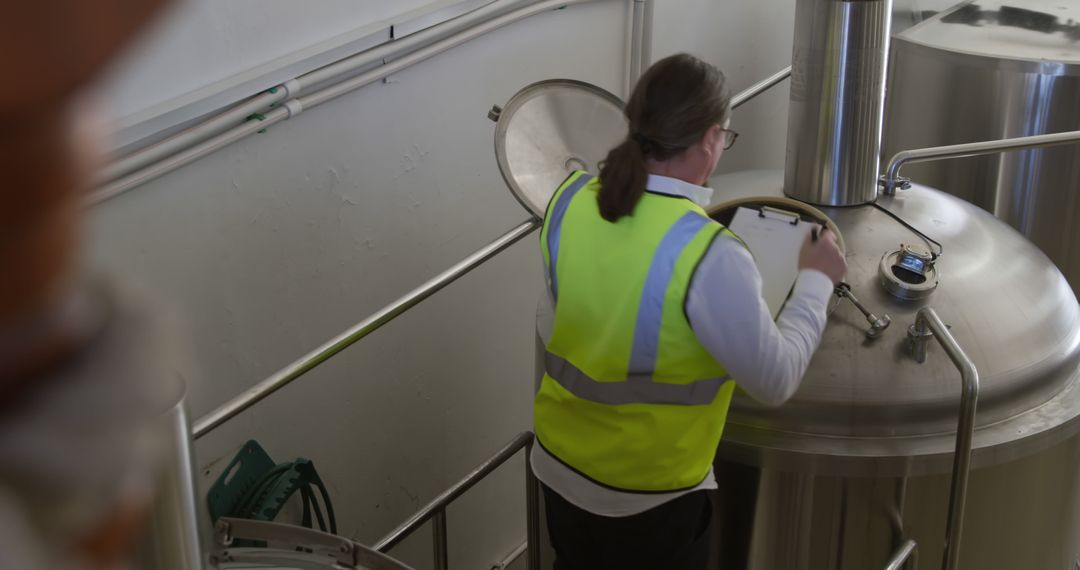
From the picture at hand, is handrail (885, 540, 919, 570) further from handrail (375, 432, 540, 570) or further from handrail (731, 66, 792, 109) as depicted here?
handrail (731, 66, 792, 109)

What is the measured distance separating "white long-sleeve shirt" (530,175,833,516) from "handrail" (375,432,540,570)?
0.70m

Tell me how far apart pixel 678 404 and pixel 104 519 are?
122cm

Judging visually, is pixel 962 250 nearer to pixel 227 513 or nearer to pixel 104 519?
pixel 227 513

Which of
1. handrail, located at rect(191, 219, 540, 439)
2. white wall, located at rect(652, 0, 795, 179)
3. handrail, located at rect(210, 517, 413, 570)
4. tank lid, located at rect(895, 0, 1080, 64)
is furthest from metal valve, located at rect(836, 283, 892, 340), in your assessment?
tank lid, located at rect(895, 0, 1080, 64)

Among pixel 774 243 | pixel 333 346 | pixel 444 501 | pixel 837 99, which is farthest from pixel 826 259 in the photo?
pixel 444 501

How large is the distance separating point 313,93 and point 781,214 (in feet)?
2.65

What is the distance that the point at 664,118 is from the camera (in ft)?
4.53

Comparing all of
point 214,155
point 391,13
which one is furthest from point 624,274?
point 391,13

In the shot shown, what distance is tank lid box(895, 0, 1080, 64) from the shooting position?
2822mm

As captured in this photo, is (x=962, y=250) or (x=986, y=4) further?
(x=986, y=4)

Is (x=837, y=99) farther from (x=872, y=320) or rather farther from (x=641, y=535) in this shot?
(x=641, y=535)

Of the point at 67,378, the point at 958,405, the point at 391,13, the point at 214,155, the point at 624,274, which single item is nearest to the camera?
the point at 67,378

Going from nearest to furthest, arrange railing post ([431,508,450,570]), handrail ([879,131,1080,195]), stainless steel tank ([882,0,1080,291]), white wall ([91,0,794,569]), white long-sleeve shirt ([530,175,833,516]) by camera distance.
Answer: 1. white long-sleeve shirt ([530,175,833,516])
2. white wall ([91,0,794,569])
3. handrail ([879,131,1080,195])
4. railing post ([431,508,450,570])
5. stainless steel tank ([882,0,1080,291])

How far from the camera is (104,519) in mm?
245
